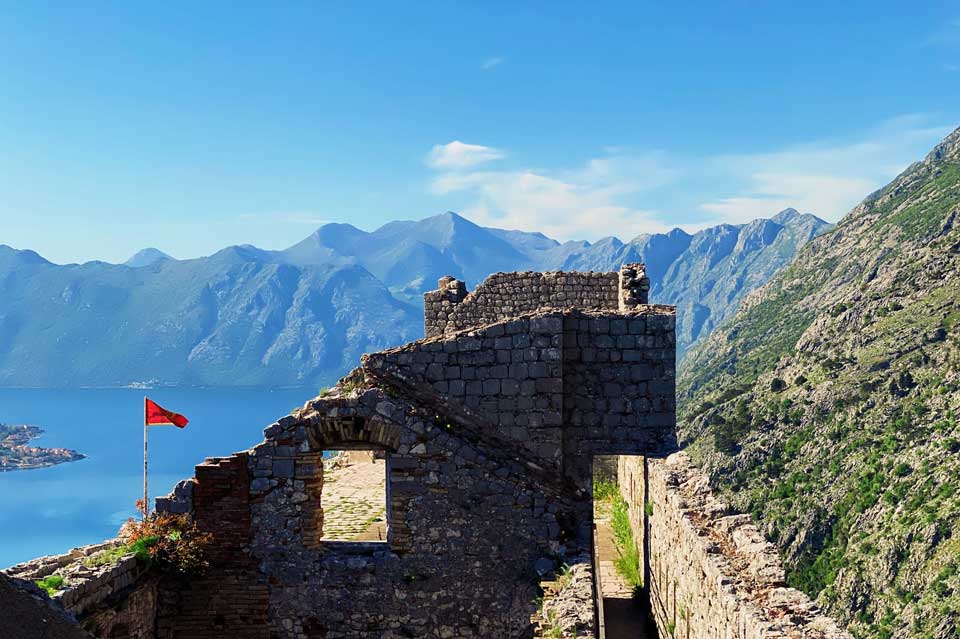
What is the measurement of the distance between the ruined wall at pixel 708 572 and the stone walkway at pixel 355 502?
371cm

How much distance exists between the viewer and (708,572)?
6.75m

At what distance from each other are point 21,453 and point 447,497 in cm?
12454

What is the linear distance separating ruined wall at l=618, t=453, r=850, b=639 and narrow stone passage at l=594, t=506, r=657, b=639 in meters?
0.50

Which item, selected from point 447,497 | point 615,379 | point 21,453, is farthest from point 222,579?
point 21,453

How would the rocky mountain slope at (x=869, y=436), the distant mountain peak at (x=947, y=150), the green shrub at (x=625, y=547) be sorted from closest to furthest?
the green shrub at (x=625, y=547)
the rocky mountain slope at (x=869, y=436)
the distant mountain peak at (x=947, y=150)

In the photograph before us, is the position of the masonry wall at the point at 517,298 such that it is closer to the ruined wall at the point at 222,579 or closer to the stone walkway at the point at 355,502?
the stone walkway at the point at 355,502

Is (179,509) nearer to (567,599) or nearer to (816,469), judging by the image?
(567,599)

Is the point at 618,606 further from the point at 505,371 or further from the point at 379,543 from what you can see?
the point at 505,371

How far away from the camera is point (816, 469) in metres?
49.8

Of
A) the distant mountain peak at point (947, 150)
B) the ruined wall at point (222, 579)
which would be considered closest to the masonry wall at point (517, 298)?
the ruined wall at point (222, 579)

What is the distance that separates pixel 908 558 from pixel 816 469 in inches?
417

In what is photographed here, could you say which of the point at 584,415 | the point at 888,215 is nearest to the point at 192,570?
the point at 584,415

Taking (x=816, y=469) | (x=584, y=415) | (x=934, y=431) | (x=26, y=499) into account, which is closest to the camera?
(x=584, y=415)

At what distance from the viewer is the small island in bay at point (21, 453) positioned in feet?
359
